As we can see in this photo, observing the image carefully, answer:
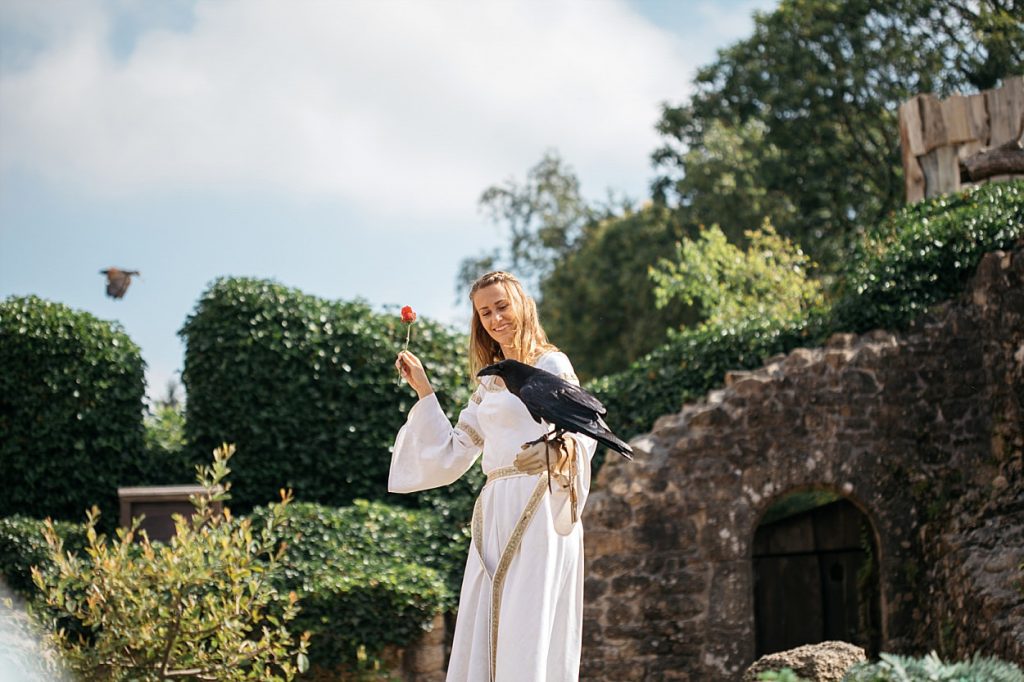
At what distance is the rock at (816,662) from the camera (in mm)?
6129

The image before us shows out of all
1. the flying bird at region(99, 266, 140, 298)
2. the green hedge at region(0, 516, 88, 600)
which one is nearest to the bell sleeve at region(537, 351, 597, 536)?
the green hedge at region(0, 516, 88, 600)

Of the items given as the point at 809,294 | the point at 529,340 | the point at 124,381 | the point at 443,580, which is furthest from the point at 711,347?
the point at 529,340

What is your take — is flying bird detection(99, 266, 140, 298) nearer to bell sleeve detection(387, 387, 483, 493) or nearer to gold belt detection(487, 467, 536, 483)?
bell sleeve detection(387, 387, 483, 493)

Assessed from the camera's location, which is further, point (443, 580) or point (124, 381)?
point (124, 381)

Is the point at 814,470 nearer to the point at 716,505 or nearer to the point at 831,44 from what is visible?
the point at 716,505

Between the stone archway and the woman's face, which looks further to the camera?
the stone archway

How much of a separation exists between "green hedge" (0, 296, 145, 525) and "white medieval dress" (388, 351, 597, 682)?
21.8 feet

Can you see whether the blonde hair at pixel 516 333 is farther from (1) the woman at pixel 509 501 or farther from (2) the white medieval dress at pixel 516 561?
(2) the white medieval dress at pixel 516 561

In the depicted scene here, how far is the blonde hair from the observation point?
4824mm

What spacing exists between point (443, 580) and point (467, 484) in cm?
117

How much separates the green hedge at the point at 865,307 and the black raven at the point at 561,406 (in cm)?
637

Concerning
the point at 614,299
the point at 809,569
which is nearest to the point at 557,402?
the point at 809,569

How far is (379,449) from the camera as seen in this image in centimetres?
1081

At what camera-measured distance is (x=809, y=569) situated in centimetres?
1116
